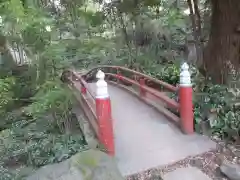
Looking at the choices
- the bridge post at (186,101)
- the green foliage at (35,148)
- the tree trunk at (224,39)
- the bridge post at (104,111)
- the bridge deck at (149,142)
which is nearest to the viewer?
the bridge post at (104,111)

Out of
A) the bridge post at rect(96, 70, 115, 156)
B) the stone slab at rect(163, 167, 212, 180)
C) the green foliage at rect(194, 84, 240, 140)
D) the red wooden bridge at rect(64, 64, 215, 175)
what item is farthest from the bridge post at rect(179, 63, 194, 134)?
the bridge post at rect(96, 70, 115, 156)

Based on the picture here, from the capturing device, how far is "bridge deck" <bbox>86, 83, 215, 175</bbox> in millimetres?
3823

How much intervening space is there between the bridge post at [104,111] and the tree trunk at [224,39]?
8.60 feet

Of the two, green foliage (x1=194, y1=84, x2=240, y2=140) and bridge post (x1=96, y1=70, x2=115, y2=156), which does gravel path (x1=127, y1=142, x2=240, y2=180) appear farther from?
bridge post (x1=96, y1=70, x2=115, y2=156)

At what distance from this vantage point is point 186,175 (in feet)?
11.6

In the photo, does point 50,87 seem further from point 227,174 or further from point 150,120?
point 227,174

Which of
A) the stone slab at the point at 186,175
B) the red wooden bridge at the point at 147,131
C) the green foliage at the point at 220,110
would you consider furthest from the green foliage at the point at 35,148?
the green foliage at the point at 220,110

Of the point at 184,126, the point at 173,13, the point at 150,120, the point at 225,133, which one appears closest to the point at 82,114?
the point at 150,120

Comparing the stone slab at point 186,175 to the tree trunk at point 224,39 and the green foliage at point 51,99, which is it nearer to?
the tree trunk at point 224,39

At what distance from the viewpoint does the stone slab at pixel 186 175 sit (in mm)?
3469

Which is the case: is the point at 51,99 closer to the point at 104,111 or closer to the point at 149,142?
the point at 104,111

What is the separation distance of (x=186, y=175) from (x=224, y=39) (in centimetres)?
285

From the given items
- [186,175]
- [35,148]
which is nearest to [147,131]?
[186,175]

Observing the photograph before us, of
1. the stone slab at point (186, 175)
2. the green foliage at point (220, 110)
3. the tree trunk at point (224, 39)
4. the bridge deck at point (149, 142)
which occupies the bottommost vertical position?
the stone slab at point (186, 175)
